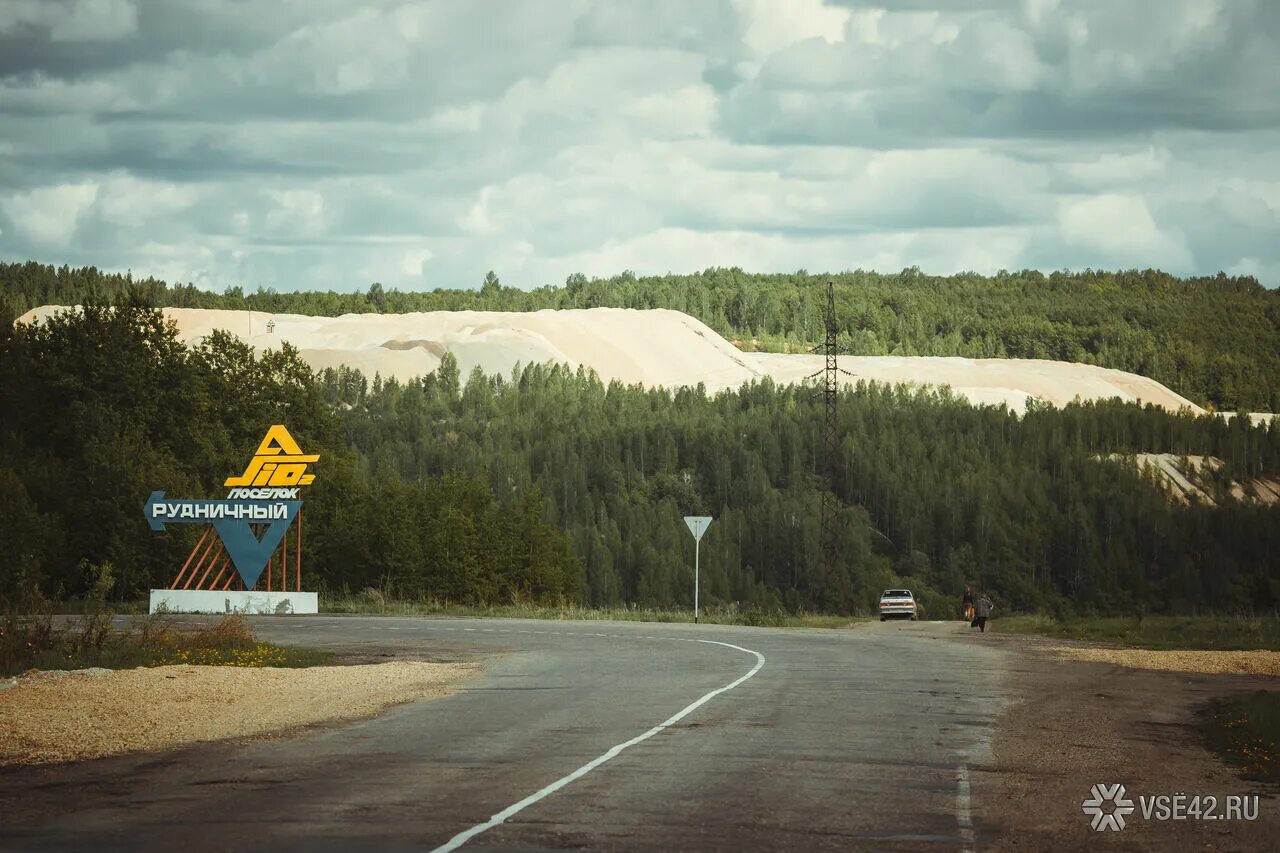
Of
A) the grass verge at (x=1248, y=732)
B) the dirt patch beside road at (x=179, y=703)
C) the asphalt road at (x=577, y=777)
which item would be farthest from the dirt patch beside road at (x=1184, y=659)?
the dirt patch beside road at (x=179, y=703)

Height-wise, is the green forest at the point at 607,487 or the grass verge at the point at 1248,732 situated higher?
the green forest at the point at 607,487

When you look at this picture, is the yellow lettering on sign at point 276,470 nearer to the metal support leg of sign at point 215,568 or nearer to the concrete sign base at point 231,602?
→ the metal support leg of sign at point 215,568

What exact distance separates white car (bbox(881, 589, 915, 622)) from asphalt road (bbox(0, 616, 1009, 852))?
39546 mm

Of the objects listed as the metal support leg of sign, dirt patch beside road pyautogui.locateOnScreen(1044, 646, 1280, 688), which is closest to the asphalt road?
dirt patch beside road pyautogui.locateOnScreen(1044, 646, 1280, 688)

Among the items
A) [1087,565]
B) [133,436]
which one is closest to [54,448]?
[133,436]

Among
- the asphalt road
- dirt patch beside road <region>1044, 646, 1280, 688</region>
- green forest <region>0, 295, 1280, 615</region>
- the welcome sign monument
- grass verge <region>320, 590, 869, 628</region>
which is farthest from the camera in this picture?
green forest <region>0, 295, 1280, 615</region>

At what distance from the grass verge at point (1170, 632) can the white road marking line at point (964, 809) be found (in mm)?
24484

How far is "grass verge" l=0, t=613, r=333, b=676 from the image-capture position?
83.4 ft

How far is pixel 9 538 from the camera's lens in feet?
205

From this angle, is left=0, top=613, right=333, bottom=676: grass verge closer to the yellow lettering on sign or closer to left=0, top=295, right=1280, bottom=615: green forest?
left=0, top=295, right=1280, bottom=615: green forest

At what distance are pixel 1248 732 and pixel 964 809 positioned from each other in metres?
7.59

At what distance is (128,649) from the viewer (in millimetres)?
27453

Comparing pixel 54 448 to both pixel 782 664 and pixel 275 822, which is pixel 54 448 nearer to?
pixel 782 664

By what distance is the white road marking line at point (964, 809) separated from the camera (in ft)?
37.5
